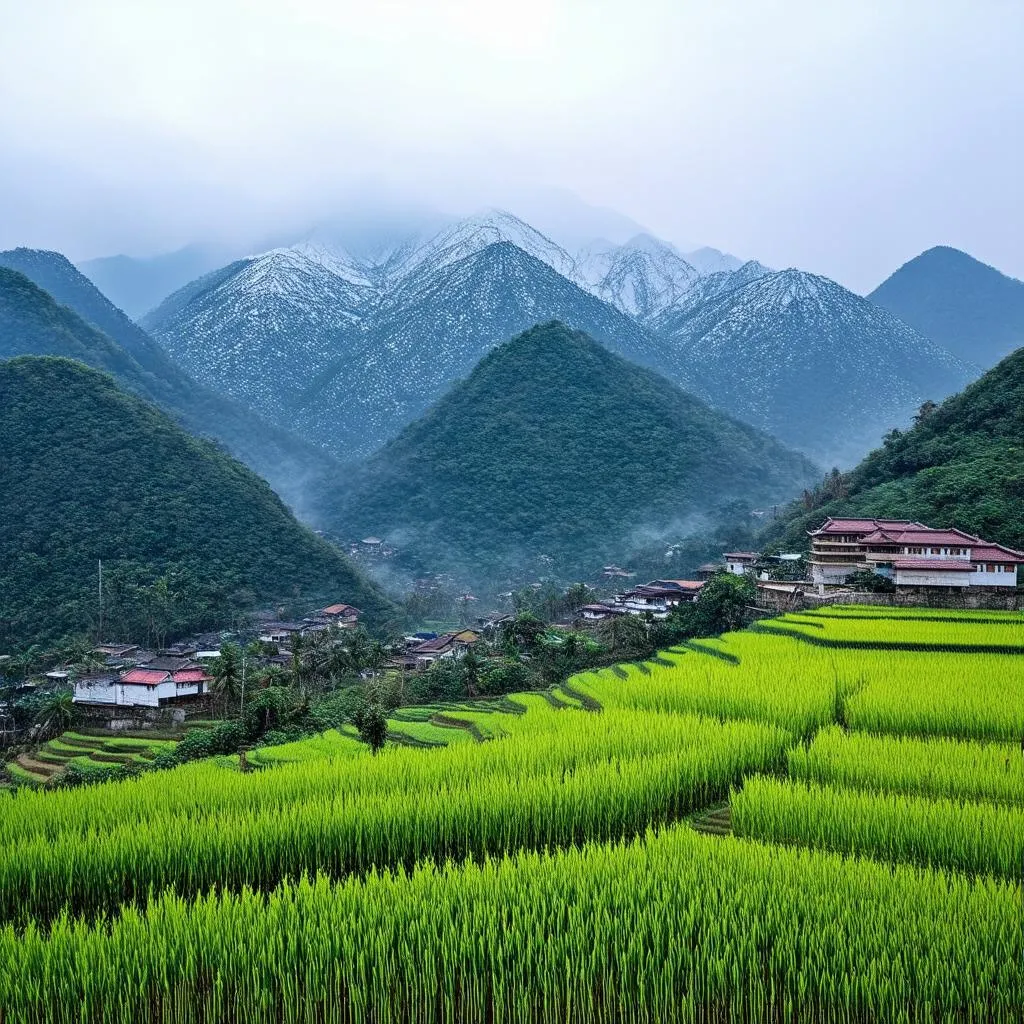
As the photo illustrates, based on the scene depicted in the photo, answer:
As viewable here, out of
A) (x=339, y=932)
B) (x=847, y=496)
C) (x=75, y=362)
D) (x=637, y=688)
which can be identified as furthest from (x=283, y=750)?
(x=75, y=362)

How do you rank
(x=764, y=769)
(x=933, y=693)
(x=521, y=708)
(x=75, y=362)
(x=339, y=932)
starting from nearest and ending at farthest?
(x=339, y=932) < (x=764, y=769) < (x=933, y=693) < (x=521, y=708) < (x=75, y=362)

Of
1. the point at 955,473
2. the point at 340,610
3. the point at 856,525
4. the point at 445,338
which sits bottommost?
the point at 340,610

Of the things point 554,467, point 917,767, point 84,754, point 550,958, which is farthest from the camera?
point 554,467

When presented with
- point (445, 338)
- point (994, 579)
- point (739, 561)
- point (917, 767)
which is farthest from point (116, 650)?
point (445, 338)

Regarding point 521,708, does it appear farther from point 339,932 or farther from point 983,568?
point 983,568

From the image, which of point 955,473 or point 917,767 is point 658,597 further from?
point 917,767

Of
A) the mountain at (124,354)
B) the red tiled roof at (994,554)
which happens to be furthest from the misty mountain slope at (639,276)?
the red tiled roof at (994,554)
